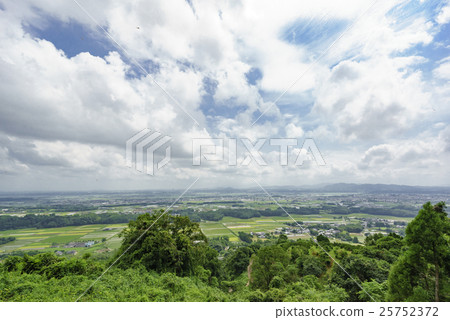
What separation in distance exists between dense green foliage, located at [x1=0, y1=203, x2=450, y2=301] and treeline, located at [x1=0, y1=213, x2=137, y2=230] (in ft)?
3.93

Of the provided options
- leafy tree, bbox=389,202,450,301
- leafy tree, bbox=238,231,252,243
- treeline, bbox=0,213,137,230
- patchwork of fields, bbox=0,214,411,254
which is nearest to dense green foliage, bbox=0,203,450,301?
leafy tree, bbox=389,202,450,301

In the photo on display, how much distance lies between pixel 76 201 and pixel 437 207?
15.3 m

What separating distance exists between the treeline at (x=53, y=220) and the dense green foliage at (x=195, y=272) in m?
1.20

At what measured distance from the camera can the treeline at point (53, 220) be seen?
24.7ft

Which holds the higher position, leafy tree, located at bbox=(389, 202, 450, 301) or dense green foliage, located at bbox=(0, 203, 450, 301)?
leafy tree, located at bbox=(389, 202, 450, 301)

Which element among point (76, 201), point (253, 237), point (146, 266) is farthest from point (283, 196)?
point (76, 201)

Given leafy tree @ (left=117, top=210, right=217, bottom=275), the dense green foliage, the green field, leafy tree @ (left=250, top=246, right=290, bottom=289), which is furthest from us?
leafy tree @ (left=250, top=246, right=290, bottom=289)

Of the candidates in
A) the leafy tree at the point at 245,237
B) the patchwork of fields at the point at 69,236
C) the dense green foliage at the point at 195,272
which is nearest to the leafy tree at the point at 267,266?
the dense green foliage at the point at 195,272

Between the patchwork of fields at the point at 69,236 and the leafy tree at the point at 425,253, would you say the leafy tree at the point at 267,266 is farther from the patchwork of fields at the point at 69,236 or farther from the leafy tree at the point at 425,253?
the leafy tree at the point at 425,253

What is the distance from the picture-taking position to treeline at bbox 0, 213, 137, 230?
297 inches

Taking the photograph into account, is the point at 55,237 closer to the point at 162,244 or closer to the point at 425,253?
the point at 162,244

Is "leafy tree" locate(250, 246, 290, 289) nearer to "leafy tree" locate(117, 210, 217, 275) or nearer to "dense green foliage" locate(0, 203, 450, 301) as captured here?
"dense green foliage" locate(0, 203, 450, 301)

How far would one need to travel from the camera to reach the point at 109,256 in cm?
964
